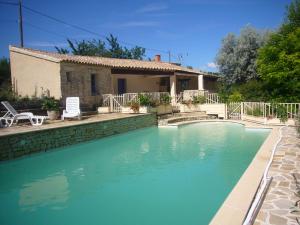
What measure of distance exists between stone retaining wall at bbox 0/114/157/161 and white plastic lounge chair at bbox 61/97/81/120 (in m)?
1.87

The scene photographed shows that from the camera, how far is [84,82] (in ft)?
60.2

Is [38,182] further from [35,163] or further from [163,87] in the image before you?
[163,87]

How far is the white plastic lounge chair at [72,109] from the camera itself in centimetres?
1461

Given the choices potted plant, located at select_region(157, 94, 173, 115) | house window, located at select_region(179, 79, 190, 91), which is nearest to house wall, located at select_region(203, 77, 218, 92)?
house window, located at select_region(179, 79, 190, 91)

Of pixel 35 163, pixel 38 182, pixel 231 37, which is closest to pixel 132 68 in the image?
pixel 231 37

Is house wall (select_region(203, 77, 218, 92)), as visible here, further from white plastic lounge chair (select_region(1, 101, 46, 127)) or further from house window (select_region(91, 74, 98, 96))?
white plastic lounge chair (select_region(1, 101, 46, 127))

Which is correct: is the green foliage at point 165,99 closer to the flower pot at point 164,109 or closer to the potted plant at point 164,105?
the potted plant at point 164,105

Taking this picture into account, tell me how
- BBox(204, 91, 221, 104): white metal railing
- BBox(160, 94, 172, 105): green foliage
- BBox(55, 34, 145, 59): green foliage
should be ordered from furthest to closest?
BBox(55, 34, 145, 59): green foliage → BBox(204, 91, 221, 104): white metal railing → BBox(160, 94, 172, 105): green foliage

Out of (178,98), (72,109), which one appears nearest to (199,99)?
(178,98)

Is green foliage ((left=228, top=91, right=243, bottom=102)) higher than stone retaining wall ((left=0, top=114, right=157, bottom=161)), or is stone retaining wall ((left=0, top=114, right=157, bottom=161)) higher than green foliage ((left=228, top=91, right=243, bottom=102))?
green foliage ((left=228, top=91, right=243, bottom=102))

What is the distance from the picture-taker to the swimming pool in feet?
18.0

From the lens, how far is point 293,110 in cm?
1487

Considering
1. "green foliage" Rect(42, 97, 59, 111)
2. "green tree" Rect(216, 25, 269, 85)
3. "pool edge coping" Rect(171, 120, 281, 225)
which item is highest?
"green tree" Rect(216, 25, 269, 85)

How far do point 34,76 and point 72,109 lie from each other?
178 inches
